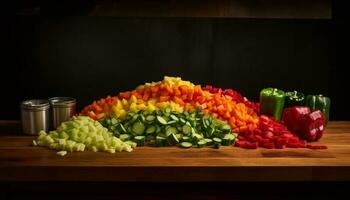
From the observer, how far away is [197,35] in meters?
3.79

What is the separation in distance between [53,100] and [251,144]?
46.4 inches

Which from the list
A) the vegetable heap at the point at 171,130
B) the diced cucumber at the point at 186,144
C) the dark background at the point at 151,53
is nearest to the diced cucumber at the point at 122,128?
the vegetable heap at the point at 171,130

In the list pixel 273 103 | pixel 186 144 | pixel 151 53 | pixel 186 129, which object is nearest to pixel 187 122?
pixel 186 129

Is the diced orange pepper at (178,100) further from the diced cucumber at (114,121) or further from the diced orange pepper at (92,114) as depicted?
the diced orange pepper at (92,114)

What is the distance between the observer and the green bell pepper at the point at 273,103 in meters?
3.13

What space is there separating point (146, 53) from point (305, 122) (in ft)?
4.61

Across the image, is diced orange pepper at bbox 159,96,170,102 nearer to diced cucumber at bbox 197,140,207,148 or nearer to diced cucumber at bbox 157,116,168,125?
diced cucumber at bbox 157,116,168,125

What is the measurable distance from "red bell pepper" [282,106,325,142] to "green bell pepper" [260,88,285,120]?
0.40 ft

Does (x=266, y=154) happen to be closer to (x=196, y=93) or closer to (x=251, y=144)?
(x=251, y=144)

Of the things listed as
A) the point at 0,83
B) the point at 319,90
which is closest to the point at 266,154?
the point at 319,90

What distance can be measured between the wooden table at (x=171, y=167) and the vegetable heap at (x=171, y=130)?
167 millimetres

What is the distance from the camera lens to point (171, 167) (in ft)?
7.77

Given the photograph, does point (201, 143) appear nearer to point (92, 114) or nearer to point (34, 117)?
point (92, 114)

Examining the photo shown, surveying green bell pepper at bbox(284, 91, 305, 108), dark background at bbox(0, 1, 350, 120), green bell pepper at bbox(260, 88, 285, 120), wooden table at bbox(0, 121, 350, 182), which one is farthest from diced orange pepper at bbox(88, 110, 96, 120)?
green bell pepper at bbox(284, 91, 305, 108)
